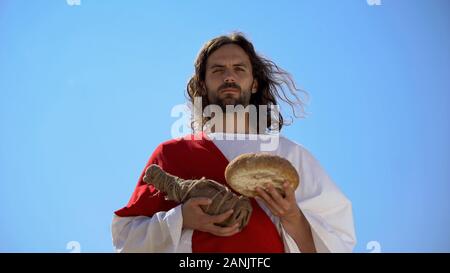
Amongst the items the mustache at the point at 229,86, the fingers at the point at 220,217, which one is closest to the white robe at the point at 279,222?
the fingers at the point at 220,217

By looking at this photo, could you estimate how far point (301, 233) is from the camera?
4738 mm

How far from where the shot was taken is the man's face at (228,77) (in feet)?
17.8

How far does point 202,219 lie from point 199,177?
55cm

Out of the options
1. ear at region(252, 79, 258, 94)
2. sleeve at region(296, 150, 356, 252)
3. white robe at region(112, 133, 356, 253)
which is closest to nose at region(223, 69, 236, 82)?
white robe at region(112, 133, 356, 253)

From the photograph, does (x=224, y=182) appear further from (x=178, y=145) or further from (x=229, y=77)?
(x=229, y=77)

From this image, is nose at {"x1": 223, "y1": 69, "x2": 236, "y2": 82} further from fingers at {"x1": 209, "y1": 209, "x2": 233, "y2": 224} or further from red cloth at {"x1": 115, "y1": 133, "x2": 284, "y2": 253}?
fingers at {"x1": 209, "y1": 209, "x2": 233, "y2": 224}

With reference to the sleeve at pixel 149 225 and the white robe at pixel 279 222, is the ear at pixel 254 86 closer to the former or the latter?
the white robe at pixel 279 222

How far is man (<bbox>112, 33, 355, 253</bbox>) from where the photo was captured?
4.51m

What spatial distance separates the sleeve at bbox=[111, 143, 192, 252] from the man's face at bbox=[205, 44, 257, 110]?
870 mm

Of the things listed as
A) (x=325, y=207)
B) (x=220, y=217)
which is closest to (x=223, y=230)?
(x=220, y=217)

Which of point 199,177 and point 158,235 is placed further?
point 199,177
